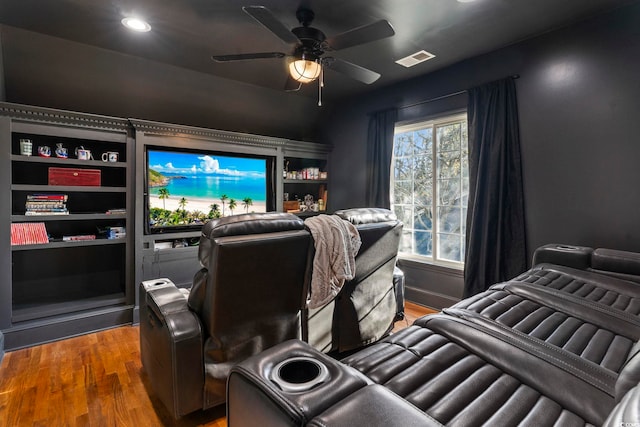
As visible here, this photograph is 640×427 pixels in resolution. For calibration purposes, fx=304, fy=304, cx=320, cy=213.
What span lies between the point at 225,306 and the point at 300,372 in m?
0.86

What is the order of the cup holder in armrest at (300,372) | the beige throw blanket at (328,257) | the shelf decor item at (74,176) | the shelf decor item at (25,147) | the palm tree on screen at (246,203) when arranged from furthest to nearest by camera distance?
1. the palm tree on screen at (246,203)
2. the shelf decor item at (74,176)
3. the shelf decor item at (25,147)
4. the beige throw blanket at (328,257)
5. the cup holder in armrest at (300,372)

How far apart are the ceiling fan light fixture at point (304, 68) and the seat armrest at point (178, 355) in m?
1.96

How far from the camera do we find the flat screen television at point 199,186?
11.2 feet

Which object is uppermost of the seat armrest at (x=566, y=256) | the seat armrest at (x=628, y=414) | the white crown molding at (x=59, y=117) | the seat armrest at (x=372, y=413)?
the white crown molding at (x=59, y=117)

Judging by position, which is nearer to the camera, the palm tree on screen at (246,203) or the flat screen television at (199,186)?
the flat screen television at (199,186)

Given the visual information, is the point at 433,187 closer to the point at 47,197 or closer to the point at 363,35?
the point at 363,35

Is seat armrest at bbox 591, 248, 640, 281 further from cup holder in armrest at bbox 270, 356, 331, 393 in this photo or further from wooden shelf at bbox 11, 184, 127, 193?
wooden shelf at bbox 11, 184, 127, 193

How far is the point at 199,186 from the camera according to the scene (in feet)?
12.4

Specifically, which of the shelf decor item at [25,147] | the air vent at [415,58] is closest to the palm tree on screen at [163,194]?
the shelf decor item at [25,147]

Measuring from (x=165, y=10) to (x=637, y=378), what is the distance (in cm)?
324

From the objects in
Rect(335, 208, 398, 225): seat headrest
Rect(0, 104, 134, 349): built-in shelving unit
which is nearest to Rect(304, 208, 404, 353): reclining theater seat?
Rect(335, 208, 398, 225): seat headrest

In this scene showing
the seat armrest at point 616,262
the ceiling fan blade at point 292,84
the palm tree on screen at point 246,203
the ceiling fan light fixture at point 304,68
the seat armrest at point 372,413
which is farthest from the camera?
the palm tree on screen at point 246,203

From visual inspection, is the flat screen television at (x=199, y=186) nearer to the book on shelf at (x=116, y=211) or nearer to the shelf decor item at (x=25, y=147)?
the book on shelf at (x=116, y=211)

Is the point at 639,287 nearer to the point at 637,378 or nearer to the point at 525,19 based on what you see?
the point at 637,378
